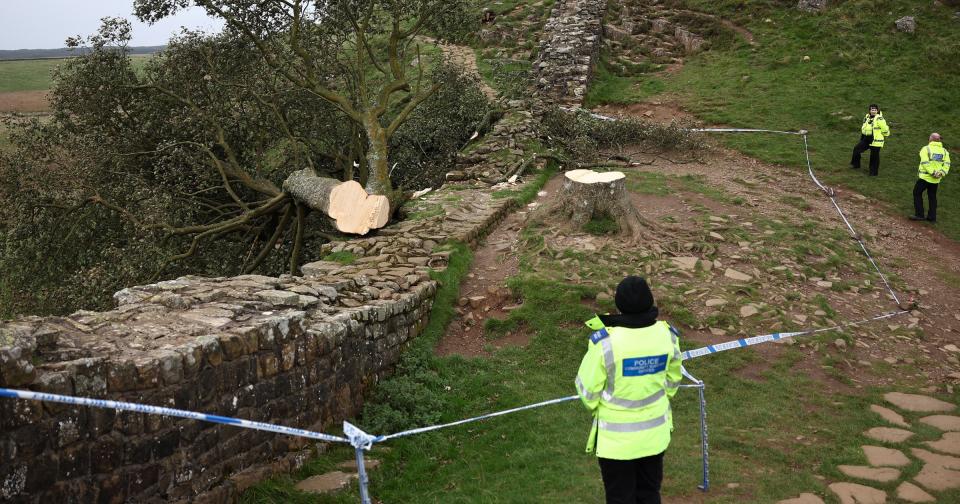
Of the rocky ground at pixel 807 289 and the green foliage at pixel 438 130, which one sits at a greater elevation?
the green foliage at pixel 438 130

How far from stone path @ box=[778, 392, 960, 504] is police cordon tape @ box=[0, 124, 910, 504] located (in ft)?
4.20

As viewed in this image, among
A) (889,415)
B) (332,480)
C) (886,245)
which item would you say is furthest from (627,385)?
(886,245)

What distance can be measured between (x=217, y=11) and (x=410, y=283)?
819 centimetres

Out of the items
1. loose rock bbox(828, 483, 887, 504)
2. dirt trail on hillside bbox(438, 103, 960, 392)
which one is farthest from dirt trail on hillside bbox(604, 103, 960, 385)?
loose rock bbox(828, 483, 887, 504)

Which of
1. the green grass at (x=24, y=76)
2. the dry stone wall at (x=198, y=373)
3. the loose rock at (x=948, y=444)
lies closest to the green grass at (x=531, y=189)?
the dry stone wall at (x=198, y=373)

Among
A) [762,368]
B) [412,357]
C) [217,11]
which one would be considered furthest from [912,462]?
[217,11]

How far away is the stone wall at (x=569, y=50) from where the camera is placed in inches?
861

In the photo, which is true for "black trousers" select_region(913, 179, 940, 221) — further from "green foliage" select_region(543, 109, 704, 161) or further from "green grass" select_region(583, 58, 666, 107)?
"green grass" select_region(583, 58, 666, 107)

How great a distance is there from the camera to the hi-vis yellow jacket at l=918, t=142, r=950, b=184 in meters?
14.0

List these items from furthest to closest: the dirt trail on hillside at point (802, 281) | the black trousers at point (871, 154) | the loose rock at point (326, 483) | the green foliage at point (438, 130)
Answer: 1. the green foliage at point (438, 130)
2. the black trousers at point (871, 154)
3. the dirt trail on hillside at point (802, 281)
4. the loose rock at point (326, 483)

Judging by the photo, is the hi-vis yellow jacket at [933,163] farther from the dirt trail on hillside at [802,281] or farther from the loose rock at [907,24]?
the loose rock at [907,24]

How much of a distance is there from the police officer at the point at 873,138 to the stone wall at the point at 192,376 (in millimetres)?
11283

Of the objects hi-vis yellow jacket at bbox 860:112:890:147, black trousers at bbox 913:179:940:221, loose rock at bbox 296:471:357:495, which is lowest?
loose rock at bbox 296:471:357:495

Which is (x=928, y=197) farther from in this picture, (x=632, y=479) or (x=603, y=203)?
(x=632, y=479)
